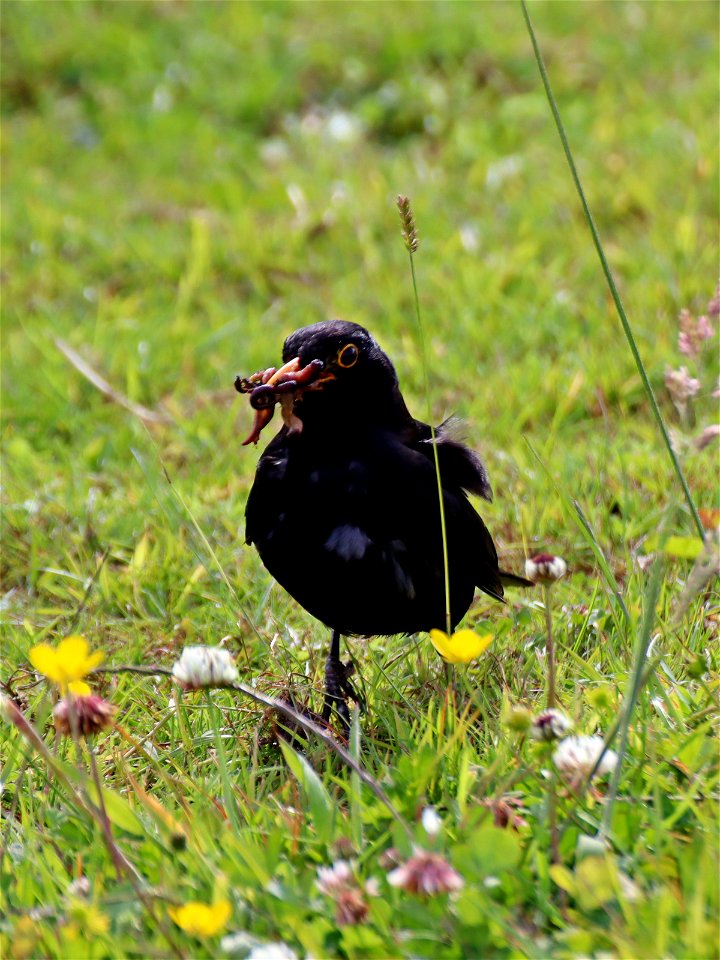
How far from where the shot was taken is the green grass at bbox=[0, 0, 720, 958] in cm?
194

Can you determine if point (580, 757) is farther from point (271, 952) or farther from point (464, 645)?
point (271, 952)

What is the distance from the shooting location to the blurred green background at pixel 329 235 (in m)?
4.00

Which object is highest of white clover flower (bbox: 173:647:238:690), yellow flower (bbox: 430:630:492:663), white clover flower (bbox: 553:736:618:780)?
white clover flower (bbox: 173:647:238:690)

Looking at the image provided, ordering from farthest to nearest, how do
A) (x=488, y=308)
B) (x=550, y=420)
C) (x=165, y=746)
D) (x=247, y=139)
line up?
(x=247, y=139) → (x=488, y=308) → (x=550, y=420) → (x=165, y=746)

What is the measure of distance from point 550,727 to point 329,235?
4.21 m

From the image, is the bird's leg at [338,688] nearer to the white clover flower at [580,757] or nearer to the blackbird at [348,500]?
the blackbird at [348,500]

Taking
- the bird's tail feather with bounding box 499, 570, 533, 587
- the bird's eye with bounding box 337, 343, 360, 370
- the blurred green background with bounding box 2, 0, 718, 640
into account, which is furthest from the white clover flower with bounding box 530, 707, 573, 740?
the blurred green background with bounding box 2, 0, 718, 640

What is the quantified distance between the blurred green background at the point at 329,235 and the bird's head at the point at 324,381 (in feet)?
2.88

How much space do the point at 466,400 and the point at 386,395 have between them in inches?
67.7

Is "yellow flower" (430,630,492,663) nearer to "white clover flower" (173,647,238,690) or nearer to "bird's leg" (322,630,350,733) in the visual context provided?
"white clover flower" (173,647,238,690)

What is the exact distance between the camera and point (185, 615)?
11.0 feet

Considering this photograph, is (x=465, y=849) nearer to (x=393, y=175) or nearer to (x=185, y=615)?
(x=185, y=615)

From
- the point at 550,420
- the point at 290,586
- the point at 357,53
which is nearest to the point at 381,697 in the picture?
the point at 290,586

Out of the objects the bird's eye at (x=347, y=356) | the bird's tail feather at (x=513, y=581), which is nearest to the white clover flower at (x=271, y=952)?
the bird's eye at (x=347, y=356)
